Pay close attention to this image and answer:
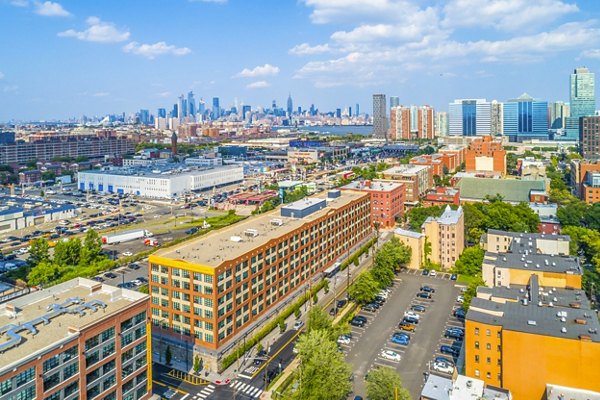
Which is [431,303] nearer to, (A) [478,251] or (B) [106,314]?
(A) [478,251]

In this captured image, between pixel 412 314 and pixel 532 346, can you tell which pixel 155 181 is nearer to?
pixel 412 314

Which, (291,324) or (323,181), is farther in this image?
(323,181)

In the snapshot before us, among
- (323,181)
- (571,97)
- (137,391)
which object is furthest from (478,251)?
(571,97)

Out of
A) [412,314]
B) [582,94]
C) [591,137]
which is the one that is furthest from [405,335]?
[582,94]

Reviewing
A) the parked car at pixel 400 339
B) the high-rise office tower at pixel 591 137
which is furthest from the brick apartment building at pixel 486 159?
the parked car at pixel 400 339

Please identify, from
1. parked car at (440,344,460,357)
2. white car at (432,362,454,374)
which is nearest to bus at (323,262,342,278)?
parked car at (440,344,460,357)

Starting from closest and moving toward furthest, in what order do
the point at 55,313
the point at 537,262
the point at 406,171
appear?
the point at 55,313
the point at 537,262
the point at 406,171
